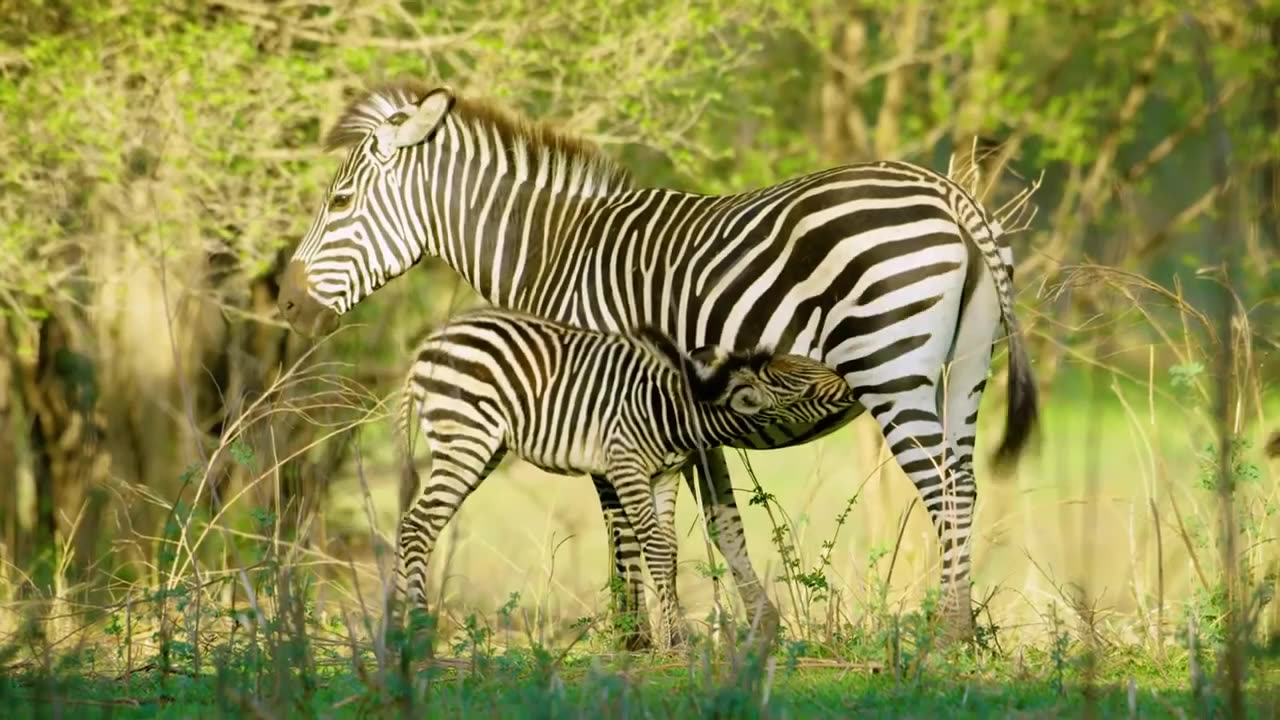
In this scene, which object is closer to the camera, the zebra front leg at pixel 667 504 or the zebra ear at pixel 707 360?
the zebra ear at pixel 707 360

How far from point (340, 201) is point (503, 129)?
2.95 ft

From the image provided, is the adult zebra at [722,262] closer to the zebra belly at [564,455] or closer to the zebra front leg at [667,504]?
the zebra front leg at [667,504]

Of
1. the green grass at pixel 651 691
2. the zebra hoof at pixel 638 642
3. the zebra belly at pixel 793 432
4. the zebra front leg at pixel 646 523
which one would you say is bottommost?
the green grass at pixel 651 691

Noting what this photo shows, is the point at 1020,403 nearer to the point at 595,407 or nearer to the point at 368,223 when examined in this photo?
the point at 595,407

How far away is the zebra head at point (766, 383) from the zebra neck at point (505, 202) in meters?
1.33

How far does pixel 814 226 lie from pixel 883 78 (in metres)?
10.8

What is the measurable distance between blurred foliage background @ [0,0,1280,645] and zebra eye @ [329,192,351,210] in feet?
2.88

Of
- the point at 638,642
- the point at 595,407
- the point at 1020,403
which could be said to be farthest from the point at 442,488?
the point at 1020,403

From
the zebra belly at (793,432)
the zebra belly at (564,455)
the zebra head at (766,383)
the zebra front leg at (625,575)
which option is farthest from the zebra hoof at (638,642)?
the zebra head at (766,383)

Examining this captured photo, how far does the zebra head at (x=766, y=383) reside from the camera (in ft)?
22.3

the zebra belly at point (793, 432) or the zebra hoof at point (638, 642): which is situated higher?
the zebra belly at point (793, 432)

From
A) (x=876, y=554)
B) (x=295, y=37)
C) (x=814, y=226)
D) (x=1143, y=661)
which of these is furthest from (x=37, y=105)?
(x=1143, y=661)

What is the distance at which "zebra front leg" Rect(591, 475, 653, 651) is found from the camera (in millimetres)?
6719

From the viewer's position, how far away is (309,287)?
8.10m
